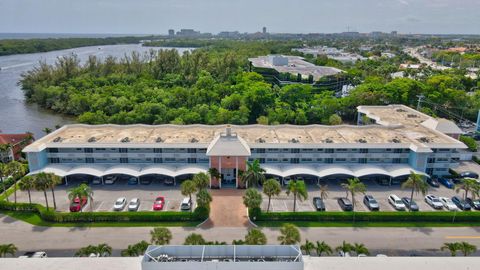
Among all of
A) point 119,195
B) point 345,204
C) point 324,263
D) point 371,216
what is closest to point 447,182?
point 371,216

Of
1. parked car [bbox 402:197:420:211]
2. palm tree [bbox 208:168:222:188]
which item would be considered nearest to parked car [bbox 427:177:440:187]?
parked car [bbox 402:197:420:211]

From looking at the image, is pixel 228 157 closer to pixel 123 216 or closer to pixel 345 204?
pixel 123 216

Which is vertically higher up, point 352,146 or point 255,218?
point 352,146

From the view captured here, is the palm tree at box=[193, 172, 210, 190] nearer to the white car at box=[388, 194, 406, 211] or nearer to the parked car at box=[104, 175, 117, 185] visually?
the parked car at box=[104, 175, 117, 185]

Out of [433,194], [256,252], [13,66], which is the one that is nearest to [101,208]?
[256,252]

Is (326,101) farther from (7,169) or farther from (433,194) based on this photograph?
(7,169)

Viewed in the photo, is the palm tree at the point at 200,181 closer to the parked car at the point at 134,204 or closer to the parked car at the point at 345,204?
the parked car at the point at 134,204

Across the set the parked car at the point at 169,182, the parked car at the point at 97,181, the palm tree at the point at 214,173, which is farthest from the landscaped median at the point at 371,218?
the parked car at the point at 97,181
